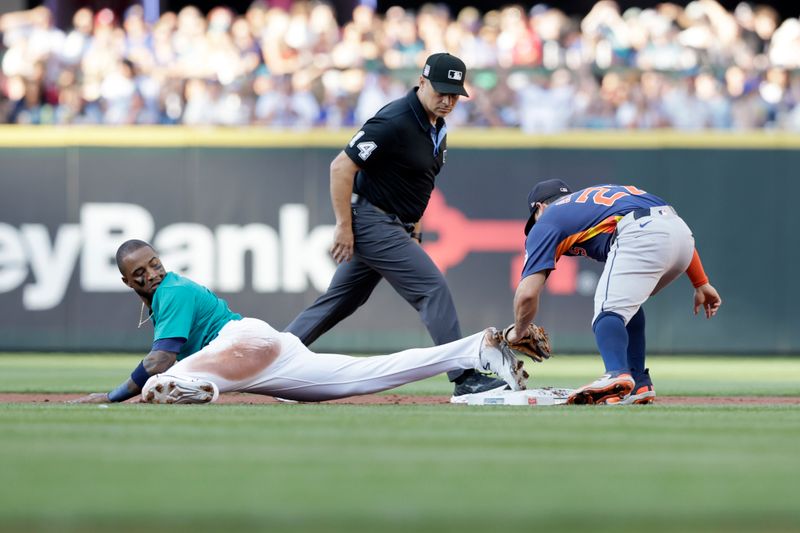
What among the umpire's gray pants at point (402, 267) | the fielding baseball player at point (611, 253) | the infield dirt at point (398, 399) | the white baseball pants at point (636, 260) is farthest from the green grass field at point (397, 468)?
the umpire's gray pants at point (402, 267)

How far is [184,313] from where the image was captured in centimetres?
637

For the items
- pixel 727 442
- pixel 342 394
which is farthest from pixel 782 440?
pixel 342 394

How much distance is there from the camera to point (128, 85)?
13836 millimetres

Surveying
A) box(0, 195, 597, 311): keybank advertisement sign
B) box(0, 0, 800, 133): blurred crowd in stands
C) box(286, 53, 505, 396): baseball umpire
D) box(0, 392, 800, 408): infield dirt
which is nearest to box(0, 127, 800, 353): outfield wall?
box(0, 195, 597, 311): keybank advertisement sign

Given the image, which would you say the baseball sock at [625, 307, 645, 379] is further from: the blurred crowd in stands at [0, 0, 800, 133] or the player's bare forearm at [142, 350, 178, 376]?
the blurred crowd in stands at [0, 0, 800, 133]

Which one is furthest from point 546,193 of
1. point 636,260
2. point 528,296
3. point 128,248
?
point 128,248

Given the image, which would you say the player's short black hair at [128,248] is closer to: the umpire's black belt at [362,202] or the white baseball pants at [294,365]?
the white baseball pants at [294,365]

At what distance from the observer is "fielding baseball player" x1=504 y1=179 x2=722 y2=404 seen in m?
6.57

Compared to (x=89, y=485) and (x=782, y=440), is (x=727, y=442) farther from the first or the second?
(x=89, y=485)

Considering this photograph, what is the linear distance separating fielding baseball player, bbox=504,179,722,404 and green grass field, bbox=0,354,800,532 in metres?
0.30

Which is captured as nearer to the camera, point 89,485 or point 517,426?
point 89,485

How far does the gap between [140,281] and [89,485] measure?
294 cm

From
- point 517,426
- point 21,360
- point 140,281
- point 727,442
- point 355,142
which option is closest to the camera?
point 727,442

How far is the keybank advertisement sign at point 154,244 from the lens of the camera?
13242mm
